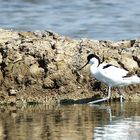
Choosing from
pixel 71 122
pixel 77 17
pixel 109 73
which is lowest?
pixel 71 122

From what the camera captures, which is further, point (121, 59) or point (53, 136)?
point (121, 59)

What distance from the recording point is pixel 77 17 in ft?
80.0

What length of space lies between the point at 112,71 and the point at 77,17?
9887 millimetres

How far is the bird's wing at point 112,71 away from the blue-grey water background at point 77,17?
5397mm

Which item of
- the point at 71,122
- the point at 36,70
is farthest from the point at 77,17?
the point at 71,122

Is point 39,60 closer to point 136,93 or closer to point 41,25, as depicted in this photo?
point 136,93

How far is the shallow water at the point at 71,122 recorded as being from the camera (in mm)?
10766

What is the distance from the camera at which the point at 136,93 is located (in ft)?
47.8

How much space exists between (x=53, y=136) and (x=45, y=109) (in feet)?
8.79

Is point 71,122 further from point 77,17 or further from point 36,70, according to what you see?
point 77,17

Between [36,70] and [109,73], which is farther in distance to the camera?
[109,73]

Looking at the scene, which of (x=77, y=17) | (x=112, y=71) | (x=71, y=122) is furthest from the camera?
(x=77, y=17)

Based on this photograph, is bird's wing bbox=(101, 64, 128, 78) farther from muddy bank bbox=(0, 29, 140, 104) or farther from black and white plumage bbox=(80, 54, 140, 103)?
muddy bank bbox=(0, 29, 140, 104)

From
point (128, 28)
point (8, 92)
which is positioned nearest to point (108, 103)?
point (8, 92)
